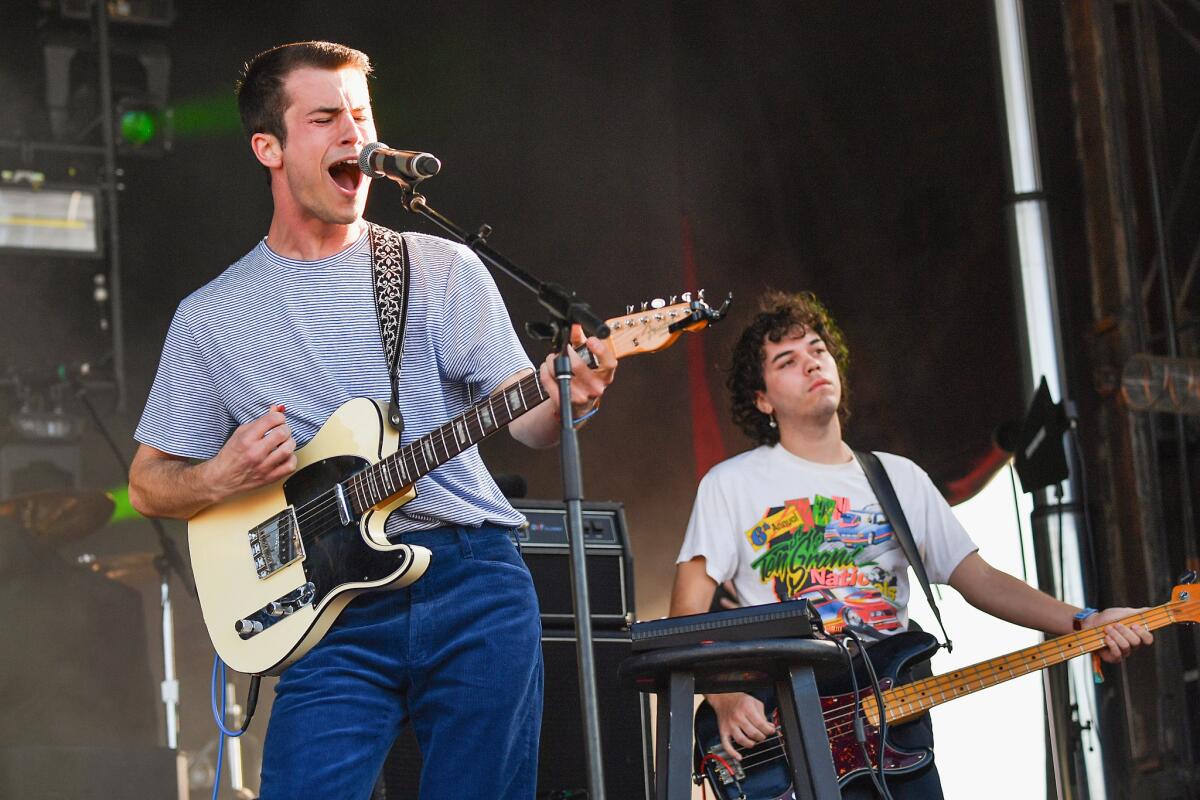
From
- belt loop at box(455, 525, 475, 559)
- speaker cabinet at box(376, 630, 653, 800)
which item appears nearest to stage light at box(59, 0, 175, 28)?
speaker cabinet at box(376, 630, 653, 800)

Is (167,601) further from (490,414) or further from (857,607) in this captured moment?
(490,414)

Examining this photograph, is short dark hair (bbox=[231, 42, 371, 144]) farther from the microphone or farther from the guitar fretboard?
the guitar fretboard

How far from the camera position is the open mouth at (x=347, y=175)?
2.57 m

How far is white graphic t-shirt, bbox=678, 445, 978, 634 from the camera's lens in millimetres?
3391

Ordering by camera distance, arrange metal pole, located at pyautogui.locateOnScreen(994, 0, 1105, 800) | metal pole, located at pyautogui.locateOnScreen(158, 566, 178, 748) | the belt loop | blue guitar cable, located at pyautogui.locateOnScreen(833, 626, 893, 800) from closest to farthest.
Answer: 1. the belt loop
2. blue guitar cable, located at pyautogui.locateOnScreen(833, 626, 893, 800)
3. metal pole, located at pyautogui.locateOnScreen(994, 0, 1105, 800)
4. metal pole, located at pyautogui.locateOnScreen(158, 566, 178, 748)

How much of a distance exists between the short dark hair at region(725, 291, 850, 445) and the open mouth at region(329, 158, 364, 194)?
1.65 meters

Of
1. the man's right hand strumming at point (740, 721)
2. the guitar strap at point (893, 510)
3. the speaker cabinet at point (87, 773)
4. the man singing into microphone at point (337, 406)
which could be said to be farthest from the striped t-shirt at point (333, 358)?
the speaker cabinet at point (87, 773)

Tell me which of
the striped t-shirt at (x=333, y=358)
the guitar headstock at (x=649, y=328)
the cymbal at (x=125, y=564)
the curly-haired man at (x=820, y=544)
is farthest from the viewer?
the cymbal at (x=125, y=564)

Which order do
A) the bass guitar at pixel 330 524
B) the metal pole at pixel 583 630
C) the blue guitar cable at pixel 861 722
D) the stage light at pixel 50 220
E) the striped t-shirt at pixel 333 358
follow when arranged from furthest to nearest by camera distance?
the stage light at pixel 50 220 < the blue guitar cable at pixel 861 722 < the striped t-shirt at pixel 333 358 < the bass guitar at pixel 330 524 < the metal pole at pixel 583 630

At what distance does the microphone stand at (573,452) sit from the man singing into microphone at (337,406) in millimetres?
104

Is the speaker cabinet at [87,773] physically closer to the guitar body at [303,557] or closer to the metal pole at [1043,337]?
the guitar body at [303,557]

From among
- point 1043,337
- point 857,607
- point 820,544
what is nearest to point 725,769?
point 857,607

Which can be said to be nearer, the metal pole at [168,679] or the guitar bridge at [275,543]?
the guitar bridge at [275,543]

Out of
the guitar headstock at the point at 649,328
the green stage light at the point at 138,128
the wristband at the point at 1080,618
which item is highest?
the green stage light at the point at 138,128
